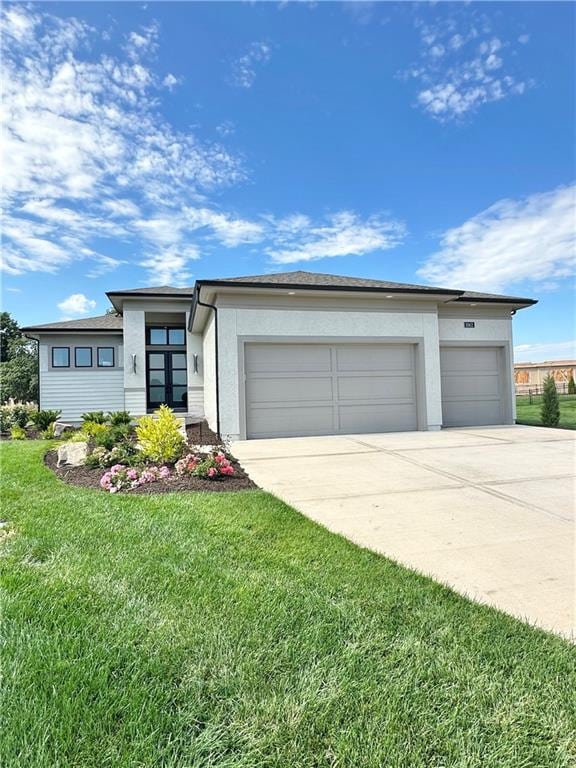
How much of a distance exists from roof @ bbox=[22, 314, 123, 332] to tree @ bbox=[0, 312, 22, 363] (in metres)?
13.9

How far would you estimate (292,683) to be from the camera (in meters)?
1.83

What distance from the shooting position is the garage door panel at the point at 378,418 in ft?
37.2

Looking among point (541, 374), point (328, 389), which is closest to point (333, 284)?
point (328, 389)

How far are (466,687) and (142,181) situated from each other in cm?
1360

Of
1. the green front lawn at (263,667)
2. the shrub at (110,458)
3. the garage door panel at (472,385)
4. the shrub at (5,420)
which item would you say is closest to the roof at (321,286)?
the garage door panel at (472,385)

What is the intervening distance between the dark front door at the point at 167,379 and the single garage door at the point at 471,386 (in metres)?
10.1

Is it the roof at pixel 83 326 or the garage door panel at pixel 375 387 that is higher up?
the roof at pixel 83 326

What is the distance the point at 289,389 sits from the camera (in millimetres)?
10992

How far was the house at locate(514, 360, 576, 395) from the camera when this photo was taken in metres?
29.3

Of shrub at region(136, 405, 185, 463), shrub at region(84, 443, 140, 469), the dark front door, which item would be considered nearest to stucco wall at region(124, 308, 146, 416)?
the dark front door

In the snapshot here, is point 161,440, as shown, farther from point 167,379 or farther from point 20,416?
point 167,379

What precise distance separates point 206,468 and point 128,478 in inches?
41.6

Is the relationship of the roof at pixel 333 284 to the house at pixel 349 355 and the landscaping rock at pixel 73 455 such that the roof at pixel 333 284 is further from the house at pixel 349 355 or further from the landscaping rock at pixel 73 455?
the landscaping rock at pixel 73 455

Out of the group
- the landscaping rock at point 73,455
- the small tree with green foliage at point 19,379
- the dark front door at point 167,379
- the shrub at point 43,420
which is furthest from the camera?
the small tree with green foliage at point 19,379
